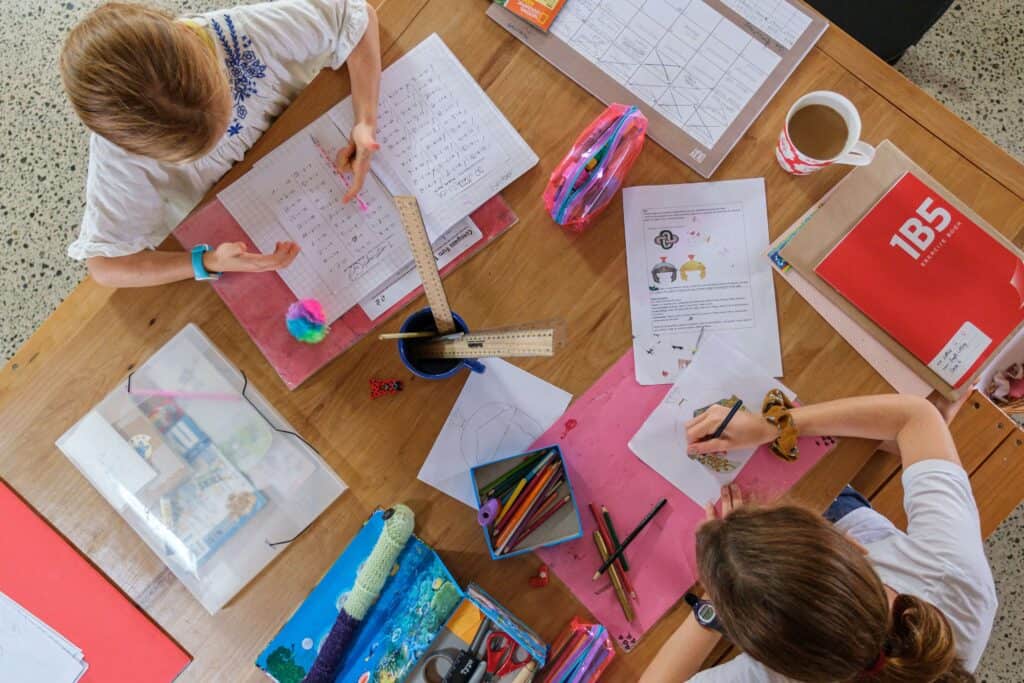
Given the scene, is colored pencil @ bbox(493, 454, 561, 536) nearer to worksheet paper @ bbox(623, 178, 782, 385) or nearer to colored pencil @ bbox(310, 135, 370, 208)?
worksheet paper @ bbox(623, 178, 782, 385)

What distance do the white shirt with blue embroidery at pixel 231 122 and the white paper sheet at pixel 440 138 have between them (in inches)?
3.2

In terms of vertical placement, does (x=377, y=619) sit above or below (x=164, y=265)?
below

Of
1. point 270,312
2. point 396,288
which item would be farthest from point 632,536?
point 270,312

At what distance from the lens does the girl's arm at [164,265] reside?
88 cm

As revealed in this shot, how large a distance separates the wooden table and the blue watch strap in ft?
0.12

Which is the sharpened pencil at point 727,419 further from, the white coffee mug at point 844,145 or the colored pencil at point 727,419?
the white coffee mug at point 844,145

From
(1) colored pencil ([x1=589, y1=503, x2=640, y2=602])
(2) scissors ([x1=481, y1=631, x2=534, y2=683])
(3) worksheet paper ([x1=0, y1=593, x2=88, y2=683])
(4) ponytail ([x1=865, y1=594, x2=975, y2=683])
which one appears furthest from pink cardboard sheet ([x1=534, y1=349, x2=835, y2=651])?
(3) worksheet paper ([x1=0, y1=593, x2=88, y2=683])

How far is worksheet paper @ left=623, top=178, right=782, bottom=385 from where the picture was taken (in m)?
0.94

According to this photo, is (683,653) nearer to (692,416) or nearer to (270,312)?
(692,416)

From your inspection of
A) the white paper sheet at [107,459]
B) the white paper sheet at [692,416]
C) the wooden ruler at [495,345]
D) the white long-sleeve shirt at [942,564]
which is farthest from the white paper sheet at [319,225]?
the white long-sleeve shirt at [942,564]

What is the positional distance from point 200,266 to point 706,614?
0.81 metres

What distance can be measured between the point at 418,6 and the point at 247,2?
84 cm

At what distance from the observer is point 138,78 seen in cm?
70

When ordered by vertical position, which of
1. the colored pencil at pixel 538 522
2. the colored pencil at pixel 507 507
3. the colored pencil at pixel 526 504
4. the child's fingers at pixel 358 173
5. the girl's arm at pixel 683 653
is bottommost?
the girl's arm at pixel 683 653
